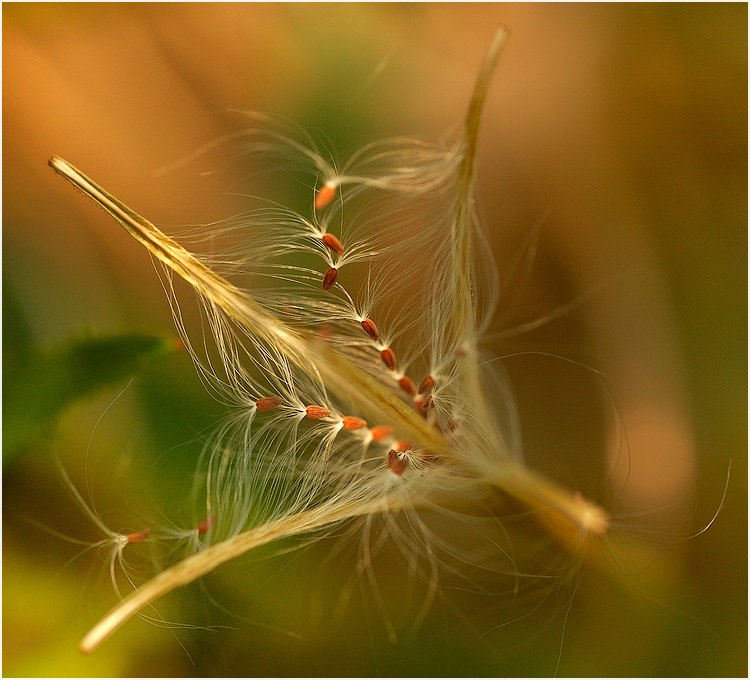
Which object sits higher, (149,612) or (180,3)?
(180,3)

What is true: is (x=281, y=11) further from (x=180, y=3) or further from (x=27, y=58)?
(x=27, y=58)

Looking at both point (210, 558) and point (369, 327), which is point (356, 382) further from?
point (210, 558)

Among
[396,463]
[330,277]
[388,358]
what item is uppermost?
[330,277]

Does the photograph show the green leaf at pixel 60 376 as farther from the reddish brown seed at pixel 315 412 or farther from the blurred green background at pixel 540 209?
the reddish brown seed at pixel 315 412

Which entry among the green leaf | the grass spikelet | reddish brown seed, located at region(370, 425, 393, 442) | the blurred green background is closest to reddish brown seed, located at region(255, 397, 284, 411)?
the grass spikelet

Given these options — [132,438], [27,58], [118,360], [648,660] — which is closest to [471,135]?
[118,360]

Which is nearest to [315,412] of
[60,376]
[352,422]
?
[352,422]
